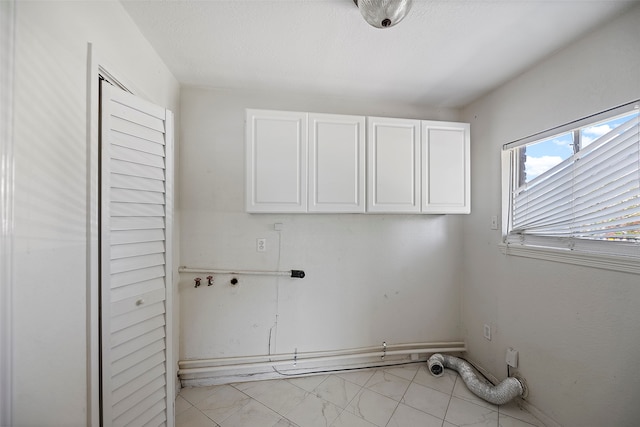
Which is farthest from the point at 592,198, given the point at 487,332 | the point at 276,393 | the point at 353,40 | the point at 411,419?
the point at 276,393

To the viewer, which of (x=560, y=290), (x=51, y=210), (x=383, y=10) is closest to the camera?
(x=51, y=210)

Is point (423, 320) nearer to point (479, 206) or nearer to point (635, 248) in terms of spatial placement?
point (479, 206)

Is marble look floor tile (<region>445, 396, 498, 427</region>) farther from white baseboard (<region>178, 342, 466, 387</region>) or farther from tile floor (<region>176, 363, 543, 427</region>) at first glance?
white baseboard (<region>178, 342, 466, 387</region>)

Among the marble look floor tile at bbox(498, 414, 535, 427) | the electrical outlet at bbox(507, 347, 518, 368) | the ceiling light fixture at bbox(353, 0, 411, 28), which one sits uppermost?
the ceiling light fixture at bbox(353, 0, 411, 28)

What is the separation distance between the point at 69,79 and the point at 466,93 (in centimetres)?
246

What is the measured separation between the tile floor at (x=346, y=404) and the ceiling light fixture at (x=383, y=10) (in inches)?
89.6

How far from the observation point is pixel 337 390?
1844mm

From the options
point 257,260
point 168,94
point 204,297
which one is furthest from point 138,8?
point 204,297

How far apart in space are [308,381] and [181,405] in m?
0.91

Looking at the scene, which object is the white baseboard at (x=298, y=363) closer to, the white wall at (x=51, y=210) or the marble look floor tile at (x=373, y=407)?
the marble look floor tile at (x=373, y=407)

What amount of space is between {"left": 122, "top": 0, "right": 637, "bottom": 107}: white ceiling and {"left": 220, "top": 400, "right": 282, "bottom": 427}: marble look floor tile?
235cm

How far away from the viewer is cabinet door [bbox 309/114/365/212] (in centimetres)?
174

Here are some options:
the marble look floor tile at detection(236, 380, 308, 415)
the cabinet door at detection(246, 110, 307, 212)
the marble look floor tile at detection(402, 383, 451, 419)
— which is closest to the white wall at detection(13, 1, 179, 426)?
the cabinet door at detection(246, 110, 307, 212)

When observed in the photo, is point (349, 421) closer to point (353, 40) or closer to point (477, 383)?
point (477, 383)
